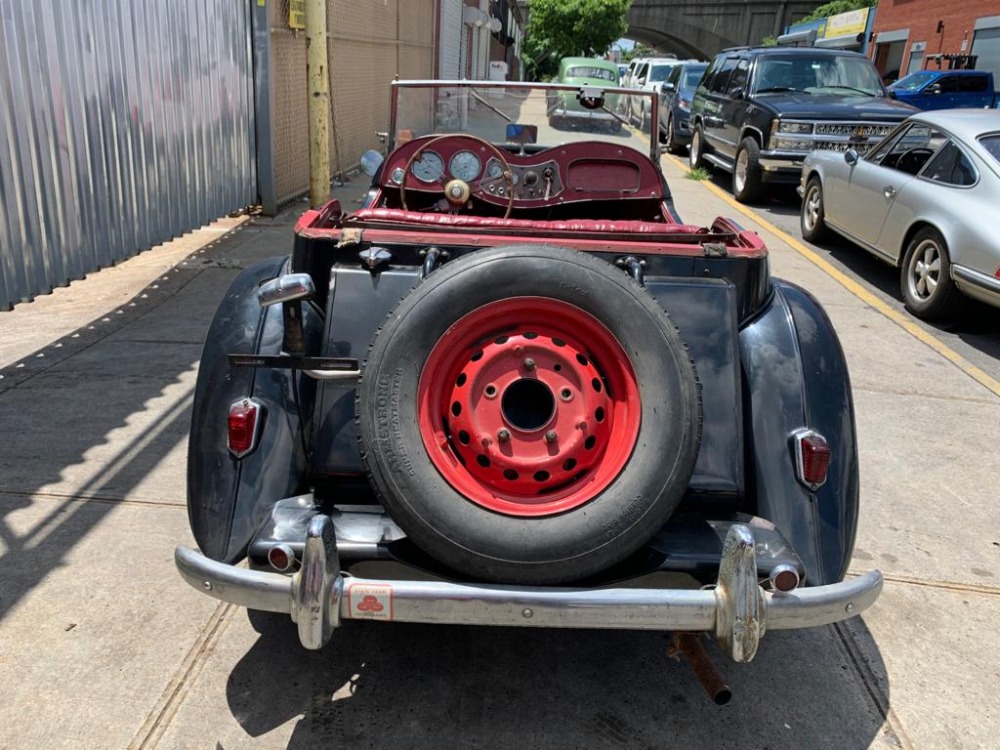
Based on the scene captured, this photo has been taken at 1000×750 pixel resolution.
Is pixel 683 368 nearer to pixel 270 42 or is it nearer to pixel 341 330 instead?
pixel 341 330

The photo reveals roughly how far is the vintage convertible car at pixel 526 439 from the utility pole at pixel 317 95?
6153 mm

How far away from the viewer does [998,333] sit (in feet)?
22.4

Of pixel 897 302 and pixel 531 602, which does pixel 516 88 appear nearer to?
pixel 531 602

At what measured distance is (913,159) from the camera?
7496mm

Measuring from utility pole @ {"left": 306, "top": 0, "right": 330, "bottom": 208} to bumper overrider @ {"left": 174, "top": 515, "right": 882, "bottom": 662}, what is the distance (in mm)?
7491

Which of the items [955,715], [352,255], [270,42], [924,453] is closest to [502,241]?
[352,255]

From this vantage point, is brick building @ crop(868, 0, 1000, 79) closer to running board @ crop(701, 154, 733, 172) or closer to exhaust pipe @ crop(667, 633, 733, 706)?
running board @ crop(701, 154, 733, 172)

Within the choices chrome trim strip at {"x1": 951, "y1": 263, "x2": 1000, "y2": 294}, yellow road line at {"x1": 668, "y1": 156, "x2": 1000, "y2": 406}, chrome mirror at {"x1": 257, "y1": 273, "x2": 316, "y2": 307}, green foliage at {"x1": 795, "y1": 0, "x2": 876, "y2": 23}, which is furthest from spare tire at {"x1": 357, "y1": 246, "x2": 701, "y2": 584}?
green foliage at {"x1": 795, "y1": 0, "x2": 876, "y2": 23}

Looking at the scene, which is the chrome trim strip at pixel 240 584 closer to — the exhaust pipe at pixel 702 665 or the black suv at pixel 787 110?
the exhaust pipe at pixel 702 665

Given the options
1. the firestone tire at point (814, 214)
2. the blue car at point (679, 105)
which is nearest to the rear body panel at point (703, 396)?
the firestone tire at point (814, 214)

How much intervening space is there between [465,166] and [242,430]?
226 centimetres

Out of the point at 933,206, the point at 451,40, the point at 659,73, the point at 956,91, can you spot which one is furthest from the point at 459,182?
the point at 659,73

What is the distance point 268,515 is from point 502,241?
115 centimetres

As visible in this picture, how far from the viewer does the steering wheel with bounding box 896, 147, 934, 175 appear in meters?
7.33
